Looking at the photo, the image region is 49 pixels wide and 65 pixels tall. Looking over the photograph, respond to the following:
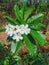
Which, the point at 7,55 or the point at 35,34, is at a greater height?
the point at 35,34

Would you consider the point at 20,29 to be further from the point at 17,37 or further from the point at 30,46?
the point at 30,46

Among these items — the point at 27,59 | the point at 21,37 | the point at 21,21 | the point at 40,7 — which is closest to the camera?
the point at 21,37

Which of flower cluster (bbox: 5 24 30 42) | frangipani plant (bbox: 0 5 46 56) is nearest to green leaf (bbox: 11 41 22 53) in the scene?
frangipani plant (bbox: 0 5 46 56)

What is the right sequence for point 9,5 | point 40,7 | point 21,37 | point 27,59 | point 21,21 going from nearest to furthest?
point 21,37
point 21,21
point 27,59
point 40,7
point 9,5

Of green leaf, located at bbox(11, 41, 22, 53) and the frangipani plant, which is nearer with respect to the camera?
the frangipani plant

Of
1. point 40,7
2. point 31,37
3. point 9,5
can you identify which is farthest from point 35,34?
point 9,5

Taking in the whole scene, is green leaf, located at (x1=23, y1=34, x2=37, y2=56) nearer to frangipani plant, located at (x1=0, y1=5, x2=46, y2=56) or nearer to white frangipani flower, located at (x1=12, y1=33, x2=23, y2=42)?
frangipani plant, located at (x1=0, y1=5, x2=46, y2=56)

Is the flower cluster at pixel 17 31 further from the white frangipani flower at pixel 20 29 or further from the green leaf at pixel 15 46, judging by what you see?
the green leaf at pixel 15 46

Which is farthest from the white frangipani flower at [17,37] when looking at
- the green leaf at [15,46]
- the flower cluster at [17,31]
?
the green leaf at [15,46]

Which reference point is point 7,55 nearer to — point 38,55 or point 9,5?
point 38,55
